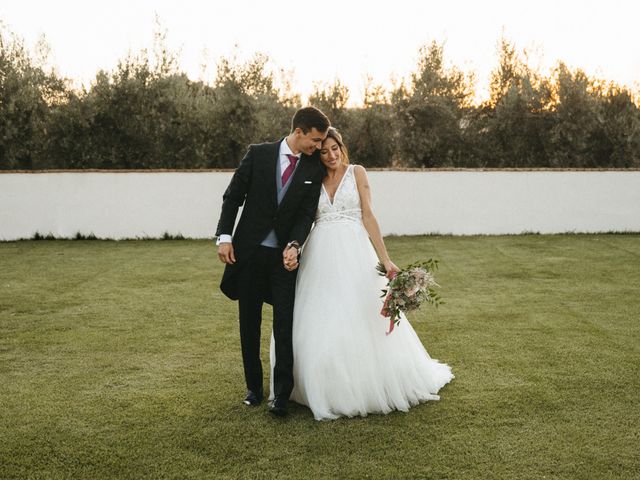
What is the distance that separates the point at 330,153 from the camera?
14.8ft

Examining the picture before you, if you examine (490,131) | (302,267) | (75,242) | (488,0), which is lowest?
(75,242)

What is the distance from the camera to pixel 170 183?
16125mm

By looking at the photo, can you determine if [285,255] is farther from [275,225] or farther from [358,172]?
[358,172]

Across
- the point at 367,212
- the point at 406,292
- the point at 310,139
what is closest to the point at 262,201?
the point at 310,139

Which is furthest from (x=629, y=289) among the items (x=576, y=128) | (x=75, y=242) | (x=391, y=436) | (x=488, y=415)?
(x=576, y=128)

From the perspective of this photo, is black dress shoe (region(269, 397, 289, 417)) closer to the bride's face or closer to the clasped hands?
the clasped hands

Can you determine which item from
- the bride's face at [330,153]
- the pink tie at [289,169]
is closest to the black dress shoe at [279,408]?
the pink tie at [289,169]

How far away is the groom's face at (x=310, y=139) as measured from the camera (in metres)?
4.30

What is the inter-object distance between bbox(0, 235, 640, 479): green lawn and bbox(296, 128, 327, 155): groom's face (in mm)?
1661

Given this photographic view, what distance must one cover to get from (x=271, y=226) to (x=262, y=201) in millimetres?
167

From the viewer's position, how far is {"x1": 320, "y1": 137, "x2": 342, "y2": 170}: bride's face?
14.8 ft

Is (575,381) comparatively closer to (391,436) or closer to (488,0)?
(391,436)

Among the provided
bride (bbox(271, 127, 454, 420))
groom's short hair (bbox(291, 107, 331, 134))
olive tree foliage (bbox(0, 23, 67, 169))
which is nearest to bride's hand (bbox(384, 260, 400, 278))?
bride (bbox(271, 127, 454, 420))

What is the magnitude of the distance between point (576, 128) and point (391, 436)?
62.2 ft
